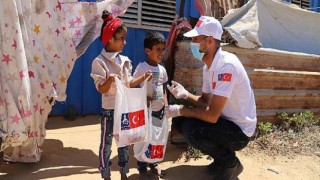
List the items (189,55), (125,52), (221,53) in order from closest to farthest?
(221,53), (189,55), (125,52)

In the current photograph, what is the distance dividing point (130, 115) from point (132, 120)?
0.14 feet

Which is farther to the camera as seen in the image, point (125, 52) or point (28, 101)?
point (125, 52)

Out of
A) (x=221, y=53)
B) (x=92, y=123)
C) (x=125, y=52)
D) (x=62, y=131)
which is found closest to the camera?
(x=221, y=53)

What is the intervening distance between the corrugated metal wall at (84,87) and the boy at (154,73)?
7.34 feet

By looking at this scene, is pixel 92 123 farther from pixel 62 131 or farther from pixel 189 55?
pixel 189 55

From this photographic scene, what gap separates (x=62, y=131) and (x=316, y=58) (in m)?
3.68

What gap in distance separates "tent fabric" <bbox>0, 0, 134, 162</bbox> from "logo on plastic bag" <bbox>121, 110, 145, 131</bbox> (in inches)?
30.7

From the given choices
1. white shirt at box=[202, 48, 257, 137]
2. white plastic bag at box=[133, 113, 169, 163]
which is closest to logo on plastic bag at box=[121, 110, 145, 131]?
white plastic bag at box=[133, 113, 169, 163]

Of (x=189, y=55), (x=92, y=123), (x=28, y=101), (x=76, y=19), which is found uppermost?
(x=76, y=19)

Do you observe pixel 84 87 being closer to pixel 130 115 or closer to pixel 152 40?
pixel 152 40

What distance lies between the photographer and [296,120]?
4.34m

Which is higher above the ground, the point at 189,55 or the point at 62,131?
the point at 189,55

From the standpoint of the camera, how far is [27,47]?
2.74 m

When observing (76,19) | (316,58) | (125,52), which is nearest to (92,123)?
(125,52)
